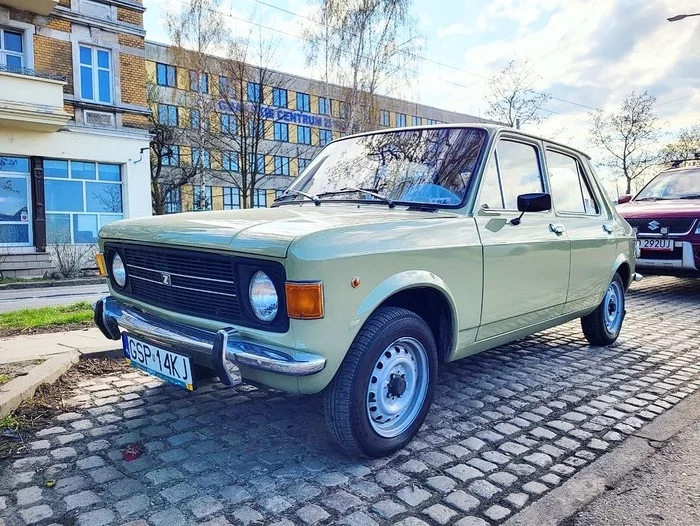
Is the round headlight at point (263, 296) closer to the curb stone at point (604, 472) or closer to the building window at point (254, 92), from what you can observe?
the curb stone at point (604, 472)

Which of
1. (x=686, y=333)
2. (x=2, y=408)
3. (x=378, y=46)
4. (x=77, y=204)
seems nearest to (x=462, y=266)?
(x=2, y=408)

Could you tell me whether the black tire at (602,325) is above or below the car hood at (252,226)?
below

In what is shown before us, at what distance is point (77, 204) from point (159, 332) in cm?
1613

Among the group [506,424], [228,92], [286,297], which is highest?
[228,92]

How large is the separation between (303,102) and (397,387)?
151ft

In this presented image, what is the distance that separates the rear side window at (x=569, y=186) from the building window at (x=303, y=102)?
142 ft

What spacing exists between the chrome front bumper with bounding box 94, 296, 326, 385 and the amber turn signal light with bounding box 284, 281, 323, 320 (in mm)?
178

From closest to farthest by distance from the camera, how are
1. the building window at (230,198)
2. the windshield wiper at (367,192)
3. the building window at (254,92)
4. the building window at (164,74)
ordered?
the windshield wiper at (367,192) → the building window at (254,92) → the building window at (164,74) → the building window at (230,198)

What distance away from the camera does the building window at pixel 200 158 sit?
27531 millimetres

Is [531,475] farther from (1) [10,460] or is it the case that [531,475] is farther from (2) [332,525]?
(1) [10,460]

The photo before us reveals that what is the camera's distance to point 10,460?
107 inches

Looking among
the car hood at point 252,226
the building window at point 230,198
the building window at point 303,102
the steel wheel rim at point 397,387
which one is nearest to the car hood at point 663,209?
the car hood at point 252,226

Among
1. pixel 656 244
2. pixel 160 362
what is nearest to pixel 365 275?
pixel 160 362

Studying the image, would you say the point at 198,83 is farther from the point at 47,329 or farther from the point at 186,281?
the point at 186,281
